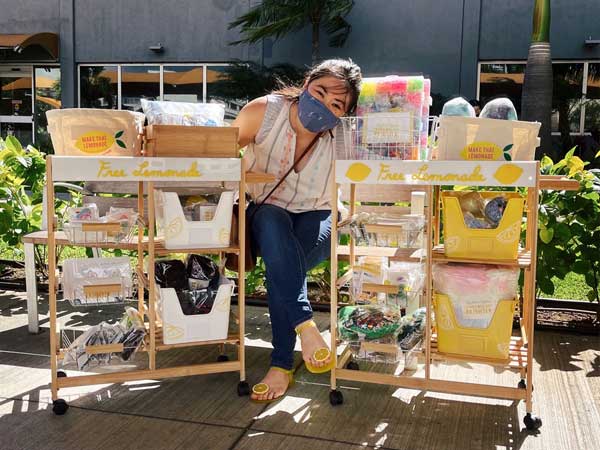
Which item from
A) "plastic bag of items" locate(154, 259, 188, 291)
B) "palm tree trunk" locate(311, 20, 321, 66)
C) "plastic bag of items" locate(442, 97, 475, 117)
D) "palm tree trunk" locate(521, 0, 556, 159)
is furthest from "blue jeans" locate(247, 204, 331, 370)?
"palm tree trunk" locate(311, 20, 321, 66)

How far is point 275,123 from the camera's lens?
288 centimetres

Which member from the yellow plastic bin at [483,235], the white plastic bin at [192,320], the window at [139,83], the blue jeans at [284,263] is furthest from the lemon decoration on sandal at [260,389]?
the window at [139,83]

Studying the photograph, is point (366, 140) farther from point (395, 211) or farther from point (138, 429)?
point (138, 429)

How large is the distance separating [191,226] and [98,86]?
11.2m

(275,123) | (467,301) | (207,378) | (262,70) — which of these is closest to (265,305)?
(207,378)

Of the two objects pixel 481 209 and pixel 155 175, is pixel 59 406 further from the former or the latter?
pixel 481 209

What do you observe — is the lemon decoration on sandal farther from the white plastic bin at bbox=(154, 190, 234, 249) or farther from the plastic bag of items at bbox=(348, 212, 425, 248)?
the plastic bag of items at bbox=(348, 212, 425, 248)

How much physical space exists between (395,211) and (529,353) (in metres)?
0.90

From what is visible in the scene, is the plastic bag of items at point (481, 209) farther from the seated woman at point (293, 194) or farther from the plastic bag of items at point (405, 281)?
the seated woman at point (293, 194)

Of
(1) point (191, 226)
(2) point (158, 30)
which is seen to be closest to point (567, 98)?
(2) point (158, 30)

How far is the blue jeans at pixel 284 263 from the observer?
8.79 ft

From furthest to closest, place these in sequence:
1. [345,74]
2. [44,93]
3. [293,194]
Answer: [44,93] < [293,194] < [345,74]

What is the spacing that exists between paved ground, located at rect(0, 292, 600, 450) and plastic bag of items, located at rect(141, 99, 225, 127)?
3.62 feet

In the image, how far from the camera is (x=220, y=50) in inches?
475
